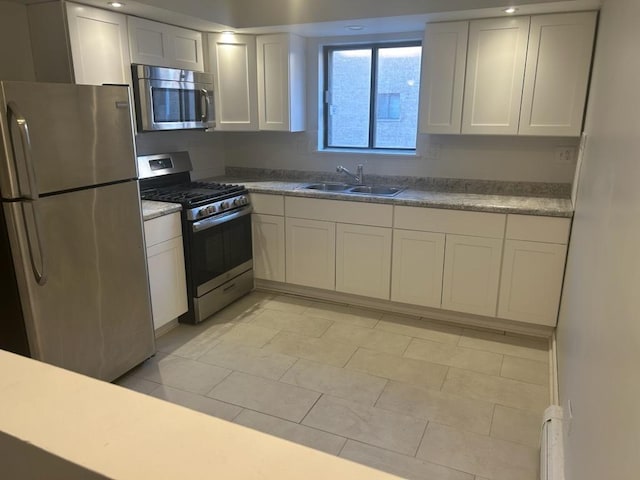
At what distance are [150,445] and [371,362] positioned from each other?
2.40 metres

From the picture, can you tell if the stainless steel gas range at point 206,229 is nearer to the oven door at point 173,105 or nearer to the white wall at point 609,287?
the oven door at point 173,105

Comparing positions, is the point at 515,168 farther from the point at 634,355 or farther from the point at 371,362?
the point at 634,355

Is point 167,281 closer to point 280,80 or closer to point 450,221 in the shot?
point 280,80

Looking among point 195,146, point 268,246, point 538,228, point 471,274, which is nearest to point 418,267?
point 471,274

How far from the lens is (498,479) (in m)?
2.04

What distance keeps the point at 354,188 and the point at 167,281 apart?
171 centimetres

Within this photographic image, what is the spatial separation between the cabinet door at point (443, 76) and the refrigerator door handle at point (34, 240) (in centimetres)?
260

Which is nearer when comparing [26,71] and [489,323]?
[26,71]

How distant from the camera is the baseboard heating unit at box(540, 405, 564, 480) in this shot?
1.88 metres

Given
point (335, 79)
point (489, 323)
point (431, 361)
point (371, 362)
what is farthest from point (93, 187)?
point (489, 323)

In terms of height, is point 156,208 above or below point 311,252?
above

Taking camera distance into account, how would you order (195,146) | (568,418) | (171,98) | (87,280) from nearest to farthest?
(568,418) < (87,280) < (171,98) < (195,146)

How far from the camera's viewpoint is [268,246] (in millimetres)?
3971

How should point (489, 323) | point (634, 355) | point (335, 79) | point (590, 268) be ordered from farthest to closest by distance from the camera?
1. point (335, 79)
2. point (489, 323)
3. point (590, 268)
4. point (634, 355)
